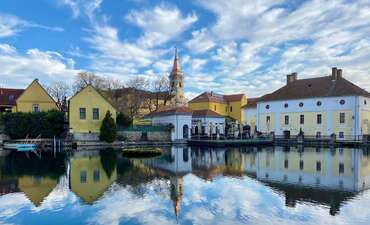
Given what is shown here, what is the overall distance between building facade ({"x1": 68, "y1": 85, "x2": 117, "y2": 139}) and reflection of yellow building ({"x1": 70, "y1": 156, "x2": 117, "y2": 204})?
778 inches

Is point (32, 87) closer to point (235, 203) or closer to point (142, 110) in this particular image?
point (142, 110)

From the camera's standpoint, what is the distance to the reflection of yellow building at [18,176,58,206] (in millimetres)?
12230

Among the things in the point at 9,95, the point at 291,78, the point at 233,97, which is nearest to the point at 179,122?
the point at 291,78

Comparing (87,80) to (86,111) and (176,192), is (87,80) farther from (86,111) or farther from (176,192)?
(176,192)

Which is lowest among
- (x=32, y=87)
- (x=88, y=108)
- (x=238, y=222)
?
(x=238, y=222)

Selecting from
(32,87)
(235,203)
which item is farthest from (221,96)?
(235,203)

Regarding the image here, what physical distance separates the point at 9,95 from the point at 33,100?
4020mm

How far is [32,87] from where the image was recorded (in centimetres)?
4403

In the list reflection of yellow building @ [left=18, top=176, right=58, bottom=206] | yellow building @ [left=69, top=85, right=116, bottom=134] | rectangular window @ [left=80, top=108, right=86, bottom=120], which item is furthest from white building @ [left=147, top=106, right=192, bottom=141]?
reflection of yellow building @ [left=18, top=176, right=58, bottom=206]

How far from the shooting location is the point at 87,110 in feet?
132

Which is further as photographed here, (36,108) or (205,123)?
(205,123)

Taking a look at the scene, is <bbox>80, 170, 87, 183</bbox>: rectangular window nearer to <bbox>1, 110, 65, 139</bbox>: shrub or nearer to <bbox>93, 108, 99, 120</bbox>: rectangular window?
<bbox>1, 110, 65, 139</bbox>: shrub

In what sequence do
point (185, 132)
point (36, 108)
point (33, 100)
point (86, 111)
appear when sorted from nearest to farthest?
point (86, 111)
point (33, 100)
point (36, 108)
point (185, 132)

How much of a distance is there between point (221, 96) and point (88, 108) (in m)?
36.8
